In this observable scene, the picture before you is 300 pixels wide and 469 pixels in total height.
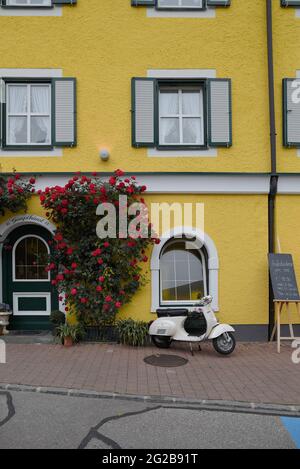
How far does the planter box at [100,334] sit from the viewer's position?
7.95 m

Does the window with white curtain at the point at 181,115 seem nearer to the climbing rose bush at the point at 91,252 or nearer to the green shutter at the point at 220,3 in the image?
the climbing rose bush at the point at 91,252

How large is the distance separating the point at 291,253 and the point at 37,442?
6.41m

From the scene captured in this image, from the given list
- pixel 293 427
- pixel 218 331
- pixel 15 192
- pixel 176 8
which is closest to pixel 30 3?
pixel 176 8

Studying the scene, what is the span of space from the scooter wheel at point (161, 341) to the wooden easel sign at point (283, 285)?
6.94 ft


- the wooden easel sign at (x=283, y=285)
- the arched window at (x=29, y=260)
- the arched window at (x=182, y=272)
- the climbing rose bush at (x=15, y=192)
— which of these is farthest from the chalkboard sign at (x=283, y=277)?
the climbing rose bush at (x=15, y=192)

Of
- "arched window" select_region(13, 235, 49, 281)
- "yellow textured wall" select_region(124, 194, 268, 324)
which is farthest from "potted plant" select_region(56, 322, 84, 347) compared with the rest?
"yellow textured wall" select_region(124, 194, 268, 324)

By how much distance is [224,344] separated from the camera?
7.09 metres

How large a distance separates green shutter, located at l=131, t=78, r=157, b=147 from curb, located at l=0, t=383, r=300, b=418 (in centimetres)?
509

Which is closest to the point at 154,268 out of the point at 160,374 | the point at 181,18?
the point at 160,374

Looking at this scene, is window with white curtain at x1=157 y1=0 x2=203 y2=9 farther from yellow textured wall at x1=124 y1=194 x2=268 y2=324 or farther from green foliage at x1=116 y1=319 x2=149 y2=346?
green foliage at x1=116 y1=319 x2=149 y2=346

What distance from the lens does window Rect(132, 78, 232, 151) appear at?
8.29 m

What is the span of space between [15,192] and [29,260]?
1.68 meters

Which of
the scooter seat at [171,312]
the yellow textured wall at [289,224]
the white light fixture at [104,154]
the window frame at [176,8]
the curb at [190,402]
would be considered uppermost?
the window frame at [176,8]

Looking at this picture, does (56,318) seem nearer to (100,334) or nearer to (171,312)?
(100,334)
